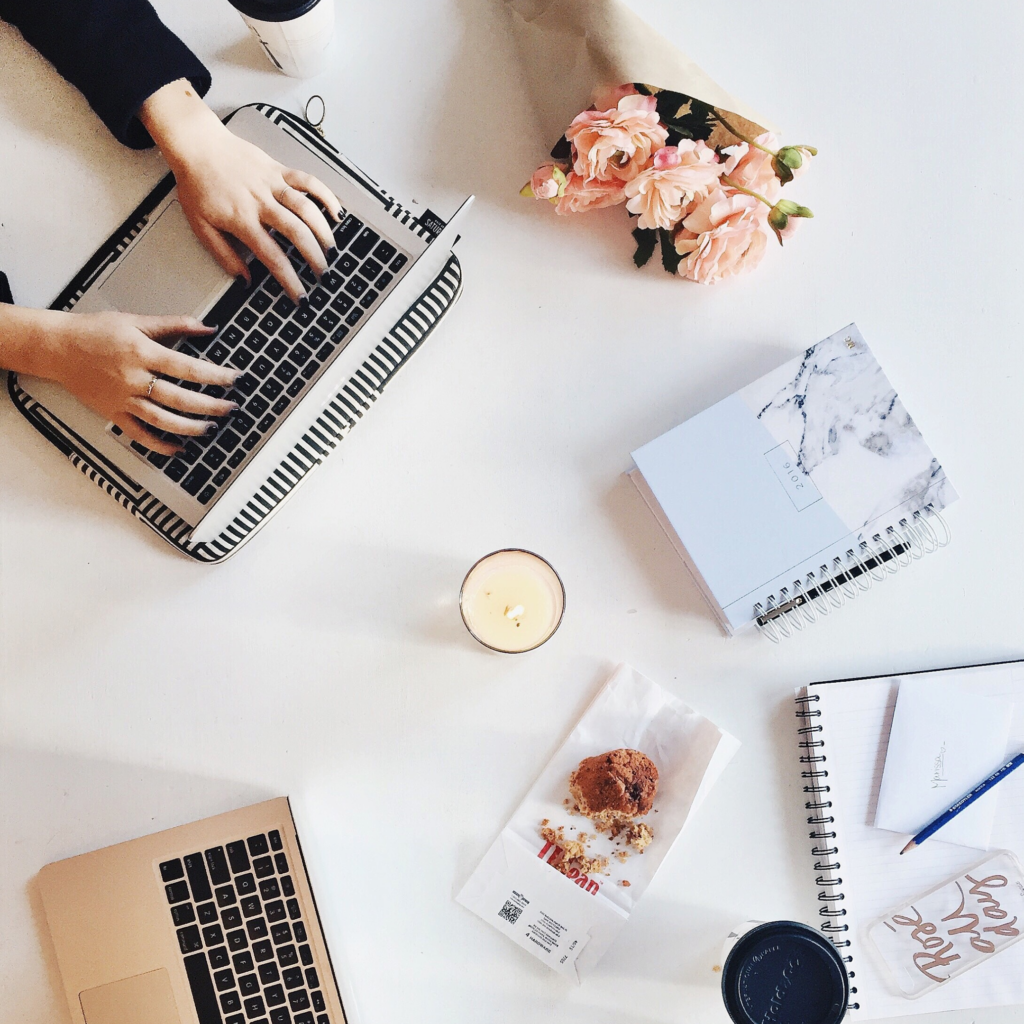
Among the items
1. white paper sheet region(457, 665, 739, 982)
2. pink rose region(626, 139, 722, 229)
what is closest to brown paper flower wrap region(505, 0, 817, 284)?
pink rose region(626, 139, 722, 229)

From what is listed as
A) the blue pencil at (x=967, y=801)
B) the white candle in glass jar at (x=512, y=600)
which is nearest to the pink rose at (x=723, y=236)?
the white candle in glass jar at (x=512, y=600)

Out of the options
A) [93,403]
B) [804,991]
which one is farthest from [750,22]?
[804,991]

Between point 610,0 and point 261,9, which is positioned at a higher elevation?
point 610,0

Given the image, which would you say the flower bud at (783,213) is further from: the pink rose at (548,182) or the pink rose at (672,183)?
the pink rose at (548,182)

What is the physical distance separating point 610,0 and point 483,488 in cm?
53

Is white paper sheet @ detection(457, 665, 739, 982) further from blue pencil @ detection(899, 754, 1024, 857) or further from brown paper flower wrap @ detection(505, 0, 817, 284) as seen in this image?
brown paper flower wrap @ detection(505, 0, 817, 284)

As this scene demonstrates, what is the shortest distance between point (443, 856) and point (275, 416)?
524mm

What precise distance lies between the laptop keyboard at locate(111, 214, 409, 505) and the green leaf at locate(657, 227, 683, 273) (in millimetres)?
300

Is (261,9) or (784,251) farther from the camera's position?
(784,251)

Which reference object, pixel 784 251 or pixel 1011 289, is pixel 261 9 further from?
pixel 1011 289

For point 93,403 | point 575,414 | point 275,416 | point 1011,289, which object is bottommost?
point 93,403

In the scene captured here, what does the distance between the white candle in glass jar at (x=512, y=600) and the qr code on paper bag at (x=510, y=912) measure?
29 cm

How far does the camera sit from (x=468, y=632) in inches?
37.1

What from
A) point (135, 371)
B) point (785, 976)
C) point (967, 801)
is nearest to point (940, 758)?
point (967, 801)
